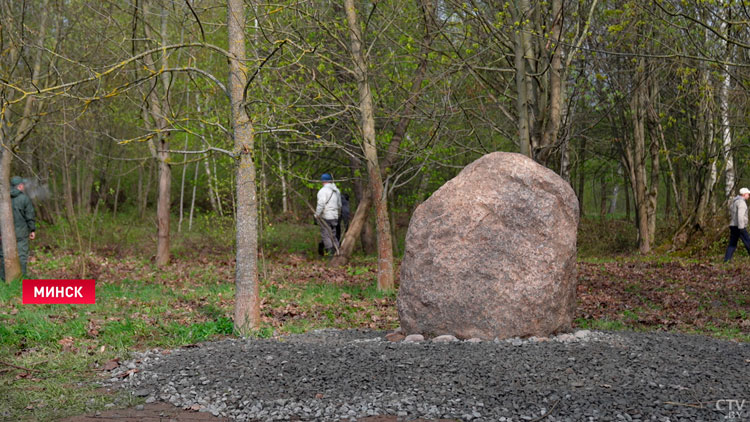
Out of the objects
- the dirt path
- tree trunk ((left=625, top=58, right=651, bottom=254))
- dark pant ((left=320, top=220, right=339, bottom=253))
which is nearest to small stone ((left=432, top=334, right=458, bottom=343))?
the dirt path

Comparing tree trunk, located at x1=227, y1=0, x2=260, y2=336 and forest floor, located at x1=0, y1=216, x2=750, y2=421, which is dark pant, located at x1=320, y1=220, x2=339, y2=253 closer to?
forest floor, located at x1=0, y1=216, x2=750, y2=421

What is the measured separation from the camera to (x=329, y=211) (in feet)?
49.8

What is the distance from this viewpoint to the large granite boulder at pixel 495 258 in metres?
6.60

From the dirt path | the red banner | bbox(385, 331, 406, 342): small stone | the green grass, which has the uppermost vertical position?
the red banner

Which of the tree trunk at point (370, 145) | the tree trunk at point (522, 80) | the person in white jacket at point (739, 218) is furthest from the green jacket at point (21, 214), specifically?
the person in white jacket at point (739, 218)

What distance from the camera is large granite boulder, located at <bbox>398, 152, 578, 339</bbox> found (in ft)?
21.6

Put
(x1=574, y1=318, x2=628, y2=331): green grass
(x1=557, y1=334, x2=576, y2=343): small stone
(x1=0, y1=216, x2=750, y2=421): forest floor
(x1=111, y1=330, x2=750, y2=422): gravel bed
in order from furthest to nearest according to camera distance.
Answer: (x1=574, y1=318, x2=628, y2=331): green grass < (x1=557, y1=334, x2=576, y2=343): small stone < (x1=0, y1=216, x2=750, y2=421): forest floor < (x1=111, y1=330, x2=750, y2=422): gravel bed

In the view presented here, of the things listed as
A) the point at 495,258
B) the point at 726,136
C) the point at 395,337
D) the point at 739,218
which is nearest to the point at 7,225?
the point at 395,337

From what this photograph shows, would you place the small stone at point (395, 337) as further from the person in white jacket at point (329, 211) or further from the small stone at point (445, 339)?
the person in white jacket at point (329, 211)

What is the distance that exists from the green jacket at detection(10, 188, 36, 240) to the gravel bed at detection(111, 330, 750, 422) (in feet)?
22.4

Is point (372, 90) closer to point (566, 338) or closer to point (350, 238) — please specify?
point (350, 238)

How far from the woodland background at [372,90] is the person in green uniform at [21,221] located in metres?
0.59

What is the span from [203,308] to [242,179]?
296 centimetres

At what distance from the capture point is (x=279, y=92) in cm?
1386
